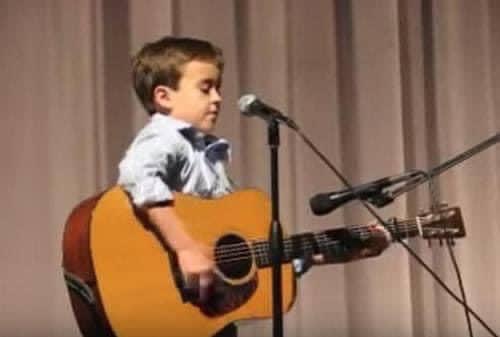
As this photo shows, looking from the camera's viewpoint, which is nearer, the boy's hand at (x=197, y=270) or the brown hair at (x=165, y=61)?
the boy's hand at (x=197, y=270)

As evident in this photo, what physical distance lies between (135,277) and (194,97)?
0.33 meters

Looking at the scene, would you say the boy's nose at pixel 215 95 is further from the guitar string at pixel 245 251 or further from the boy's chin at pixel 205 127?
the guitar string at pixel 245 251

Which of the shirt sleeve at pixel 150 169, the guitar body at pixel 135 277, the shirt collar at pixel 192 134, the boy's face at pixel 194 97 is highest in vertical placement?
the boy's face at pixel 194 97

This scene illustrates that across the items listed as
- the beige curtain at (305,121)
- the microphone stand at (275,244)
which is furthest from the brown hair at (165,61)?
the beige curtain at (305,121)

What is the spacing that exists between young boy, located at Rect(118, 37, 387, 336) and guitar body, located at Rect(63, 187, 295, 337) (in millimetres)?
29

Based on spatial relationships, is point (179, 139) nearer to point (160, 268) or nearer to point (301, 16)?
point (160, 268)

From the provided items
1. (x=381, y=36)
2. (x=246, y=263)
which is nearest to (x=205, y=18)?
(x=381, y=36)

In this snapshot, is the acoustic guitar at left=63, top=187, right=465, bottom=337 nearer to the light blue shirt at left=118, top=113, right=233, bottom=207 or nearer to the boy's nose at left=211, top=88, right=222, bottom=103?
the light blue shirt at left=118, top=113, right=233, bottom=207

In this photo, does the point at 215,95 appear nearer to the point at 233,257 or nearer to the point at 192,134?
the point at 192,134

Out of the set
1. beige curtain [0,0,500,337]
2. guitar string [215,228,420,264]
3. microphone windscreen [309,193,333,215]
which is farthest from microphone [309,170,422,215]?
beige curtain [0,0,500,337]

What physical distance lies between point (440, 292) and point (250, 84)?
0.69 metres

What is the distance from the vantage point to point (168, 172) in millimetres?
1821

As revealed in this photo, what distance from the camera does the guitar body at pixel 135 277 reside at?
177cm

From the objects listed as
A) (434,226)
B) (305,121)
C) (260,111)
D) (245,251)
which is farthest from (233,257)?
(305,121)
